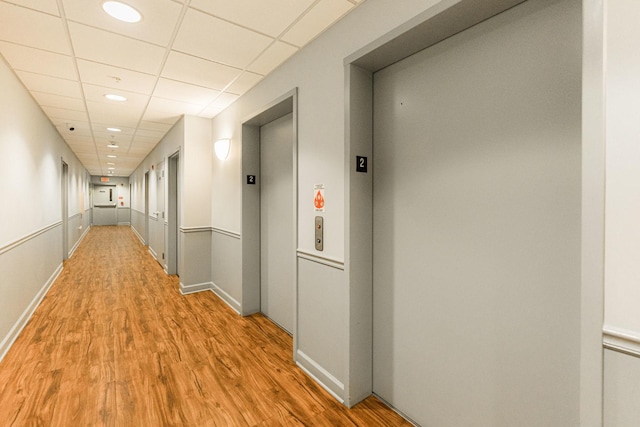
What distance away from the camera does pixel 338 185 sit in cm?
213

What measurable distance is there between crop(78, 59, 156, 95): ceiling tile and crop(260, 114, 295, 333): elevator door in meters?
1.30

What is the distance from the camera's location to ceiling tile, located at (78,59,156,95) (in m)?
2.84

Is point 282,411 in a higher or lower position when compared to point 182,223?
lower

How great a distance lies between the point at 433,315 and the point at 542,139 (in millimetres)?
1072

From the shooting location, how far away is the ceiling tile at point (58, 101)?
369 centimetres

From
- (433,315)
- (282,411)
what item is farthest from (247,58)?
(282,411)

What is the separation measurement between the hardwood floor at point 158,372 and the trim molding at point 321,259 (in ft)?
3.07

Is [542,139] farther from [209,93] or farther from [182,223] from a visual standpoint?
[182,223]

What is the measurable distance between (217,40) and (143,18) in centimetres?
50

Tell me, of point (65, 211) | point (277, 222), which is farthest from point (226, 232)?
point (65, 211)

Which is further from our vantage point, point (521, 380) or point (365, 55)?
point (365, 55)

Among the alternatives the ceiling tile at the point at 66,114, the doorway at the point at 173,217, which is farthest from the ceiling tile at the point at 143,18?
the doorway at the point at 173,217

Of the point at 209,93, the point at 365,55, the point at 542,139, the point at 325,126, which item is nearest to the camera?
the point at 542,139

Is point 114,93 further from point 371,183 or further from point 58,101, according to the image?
point 371,183
